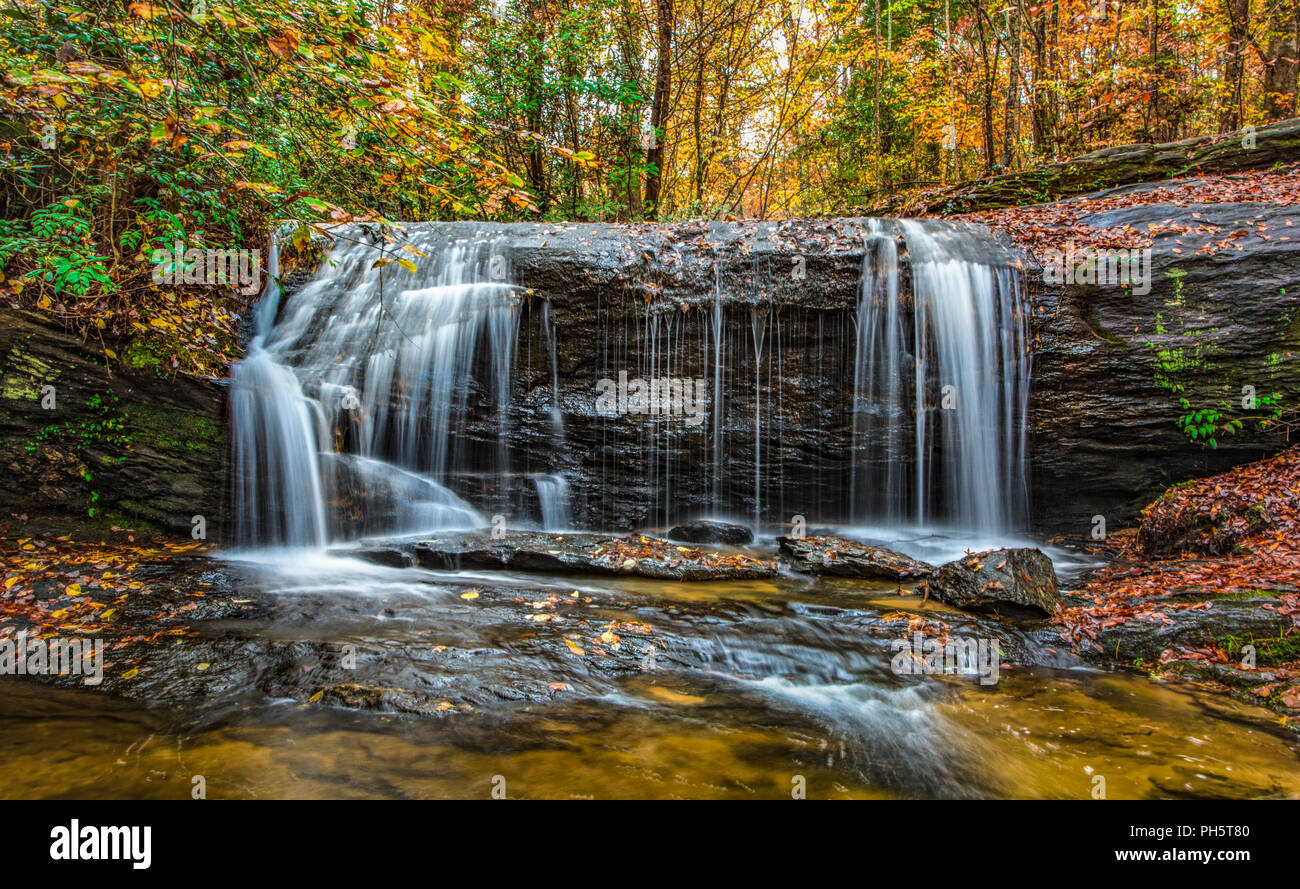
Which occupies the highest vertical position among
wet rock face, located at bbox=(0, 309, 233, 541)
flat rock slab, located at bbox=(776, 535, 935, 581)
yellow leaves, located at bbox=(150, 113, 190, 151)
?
yellow leaves, located at bbox=(150, 113, 190, 151)

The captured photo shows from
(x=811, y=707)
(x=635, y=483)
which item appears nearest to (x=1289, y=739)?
(x=811, y=707)

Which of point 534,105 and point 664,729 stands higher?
point 534,105

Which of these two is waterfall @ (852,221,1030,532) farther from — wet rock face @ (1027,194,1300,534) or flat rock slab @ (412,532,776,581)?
flat rock slab @ (412,532,776,581)

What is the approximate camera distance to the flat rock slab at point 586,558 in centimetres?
619

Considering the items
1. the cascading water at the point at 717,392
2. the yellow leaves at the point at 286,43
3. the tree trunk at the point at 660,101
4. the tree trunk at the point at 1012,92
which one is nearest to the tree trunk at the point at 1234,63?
the tree trunk at the point at 1012,92

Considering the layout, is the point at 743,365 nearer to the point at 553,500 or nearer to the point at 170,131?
the point at 553,500

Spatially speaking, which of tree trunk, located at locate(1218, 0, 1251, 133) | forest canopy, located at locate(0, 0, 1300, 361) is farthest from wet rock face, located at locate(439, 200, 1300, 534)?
tree trunk, located at locate(1218, 0, 1251, 133)

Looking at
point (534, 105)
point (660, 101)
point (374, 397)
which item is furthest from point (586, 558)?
point (534, 105)

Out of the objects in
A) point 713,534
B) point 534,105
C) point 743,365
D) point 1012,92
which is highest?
point 534,105

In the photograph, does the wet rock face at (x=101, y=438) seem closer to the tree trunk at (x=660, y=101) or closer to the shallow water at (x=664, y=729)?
the shallow water at (x=664, y=729)

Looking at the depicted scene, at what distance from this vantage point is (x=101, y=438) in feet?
20.6

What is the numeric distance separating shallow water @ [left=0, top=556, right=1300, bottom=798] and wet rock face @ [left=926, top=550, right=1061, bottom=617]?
28 centimetres

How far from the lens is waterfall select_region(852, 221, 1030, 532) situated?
312 inches

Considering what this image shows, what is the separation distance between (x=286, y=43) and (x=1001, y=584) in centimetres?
613
